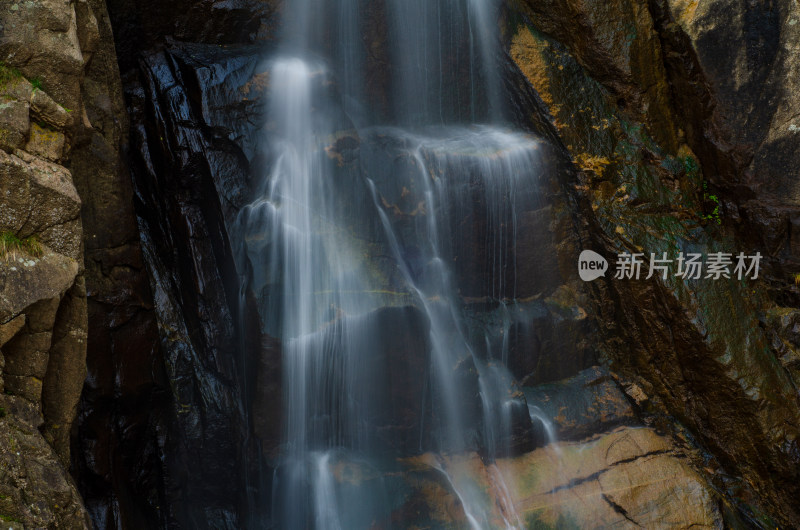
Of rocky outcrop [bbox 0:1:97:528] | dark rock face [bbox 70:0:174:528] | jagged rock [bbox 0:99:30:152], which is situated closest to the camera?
rocky outcrop [bbox 0:1:97:528]

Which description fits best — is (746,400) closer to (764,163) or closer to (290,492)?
(764,163)

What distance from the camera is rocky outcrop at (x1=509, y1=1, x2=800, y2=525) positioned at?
679 centimetres

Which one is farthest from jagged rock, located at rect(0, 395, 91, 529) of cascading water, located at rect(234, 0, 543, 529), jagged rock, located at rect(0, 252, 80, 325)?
cascading water, located at rect(234, 0, 543, 529)

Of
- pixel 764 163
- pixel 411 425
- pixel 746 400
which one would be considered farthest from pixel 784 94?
pixel 411 425

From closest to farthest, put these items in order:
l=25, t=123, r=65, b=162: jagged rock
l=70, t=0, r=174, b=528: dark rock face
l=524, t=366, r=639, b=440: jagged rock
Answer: l=25, t=123, r=65, b=162: jagged rock → l=70, t=0, r=174, b=528: dark rock face → l=524, t=366, r=639, b=440: jagged rock

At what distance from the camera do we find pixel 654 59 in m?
7.70

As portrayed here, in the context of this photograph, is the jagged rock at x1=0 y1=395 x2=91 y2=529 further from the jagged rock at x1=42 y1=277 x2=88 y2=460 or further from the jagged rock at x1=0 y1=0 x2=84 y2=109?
the jagged rock at x1=0 y1=0 x2=84 y2=109
